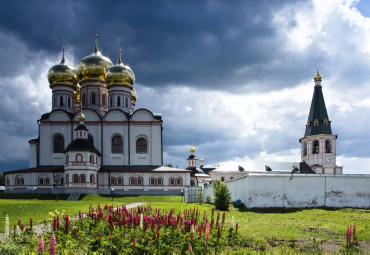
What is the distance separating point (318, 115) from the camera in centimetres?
5359

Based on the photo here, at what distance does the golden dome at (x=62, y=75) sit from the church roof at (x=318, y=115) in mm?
32056

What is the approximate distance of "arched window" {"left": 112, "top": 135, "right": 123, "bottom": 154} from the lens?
4316 cm

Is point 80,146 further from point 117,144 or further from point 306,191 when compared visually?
point 306,191

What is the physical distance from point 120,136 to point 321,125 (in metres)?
27.7

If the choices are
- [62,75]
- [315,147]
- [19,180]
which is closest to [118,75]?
[62,75]

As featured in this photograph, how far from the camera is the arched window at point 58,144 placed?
140ft

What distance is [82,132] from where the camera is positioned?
39.3 metres

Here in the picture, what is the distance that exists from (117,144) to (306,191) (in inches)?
989

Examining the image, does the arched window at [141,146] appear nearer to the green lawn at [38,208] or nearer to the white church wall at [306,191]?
the green lawn at [38,208]

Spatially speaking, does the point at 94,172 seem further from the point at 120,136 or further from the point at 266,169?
the point at 266,169

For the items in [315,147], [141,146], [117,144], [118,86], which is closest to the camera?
[117,144]

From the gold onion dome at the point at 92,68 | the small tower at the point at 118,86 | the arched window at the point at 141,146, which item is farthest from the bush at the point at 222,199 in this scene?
the gold onion dome at the point at 92,68

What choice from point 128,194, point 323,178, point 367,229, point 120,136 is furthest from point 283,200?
point 120,136

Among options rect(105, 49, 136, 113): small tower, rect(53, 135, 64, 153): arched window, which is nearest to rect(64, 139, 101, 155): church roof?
rect(53, 135, 64, 153): arched window
